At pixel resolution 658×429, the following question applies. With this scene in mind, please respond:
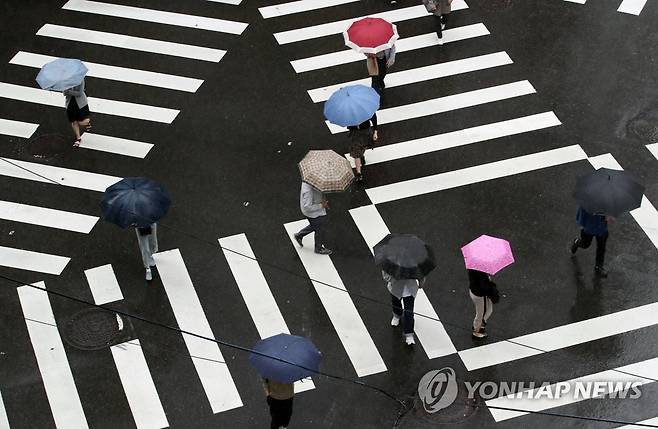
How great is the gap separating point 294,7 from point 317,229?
24.7 ft

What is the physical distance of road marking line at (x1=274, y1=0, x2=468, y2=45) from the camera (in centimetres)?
2281

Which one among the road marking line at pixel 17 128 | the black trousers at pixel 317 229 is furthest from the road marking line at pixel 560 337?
the road marking line at pixel 17 128

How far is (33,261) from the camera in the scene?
18328 millimetres

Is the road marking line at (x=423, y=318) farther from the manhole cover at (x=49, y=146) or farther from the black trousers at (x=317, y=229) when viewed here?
the manhole cover at (x=49, y=146)

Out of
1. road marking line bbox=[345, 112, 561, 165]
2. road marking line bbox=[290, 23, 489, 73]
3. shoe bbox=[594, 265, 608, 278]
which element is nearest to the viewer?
shoe bbox=[594, 265, 608, 278]

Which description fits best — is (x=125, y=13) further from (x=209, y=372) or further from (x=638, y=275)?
(x=638, y=275)

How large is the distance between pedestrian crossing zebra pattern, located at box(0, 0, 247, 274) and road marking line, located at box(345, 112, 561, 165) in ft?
13.6

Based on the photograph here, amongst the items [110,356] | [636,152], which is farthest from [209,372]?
[636,152]

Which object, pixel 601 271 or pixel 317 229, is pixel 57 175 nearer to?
pixel 317 229

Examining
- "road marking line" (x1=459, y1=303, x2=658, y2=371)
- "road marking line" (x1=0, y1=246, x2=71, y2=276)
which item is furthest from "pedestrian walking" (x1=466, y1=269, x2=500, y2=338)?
"road marking line" (x1=0, y1=246, x2=71, y2=276)

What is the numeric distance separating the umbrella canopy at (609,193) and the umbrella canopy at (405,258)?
2547 millimetres

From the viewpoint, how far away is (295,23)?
2322 centimetres

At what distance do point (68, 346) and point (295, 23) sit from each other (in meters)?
9.30
